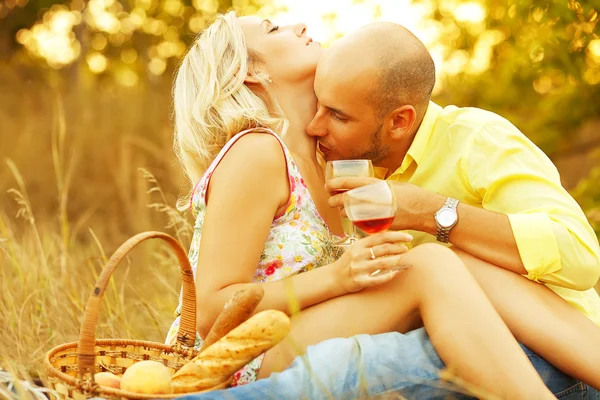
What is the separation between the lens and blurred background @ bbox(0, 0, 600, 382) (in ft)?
12.4

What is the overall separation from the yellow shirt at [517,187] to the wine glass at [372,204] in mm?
418

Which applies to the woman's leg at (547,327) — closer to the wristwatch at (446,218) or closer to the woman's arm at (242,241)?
the wristwatch at (446,218)

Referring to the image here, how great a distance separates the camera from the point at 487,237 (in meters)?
2.49

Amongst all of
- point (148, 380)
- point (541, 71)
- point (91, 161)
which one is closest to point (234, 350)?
point (148, 380)

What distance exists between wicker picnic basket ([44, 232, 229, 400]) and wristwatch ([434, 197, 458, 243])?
83cm

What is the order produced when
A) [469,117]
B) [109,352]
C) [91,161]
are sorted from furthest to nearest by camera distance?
[91,161]
[469,117]
[109,352]

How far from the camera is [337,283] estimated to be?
238cm

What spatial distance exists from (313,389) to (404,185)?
0.82 meters

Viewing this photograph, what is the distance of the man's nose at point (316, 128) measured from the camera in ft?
9.59

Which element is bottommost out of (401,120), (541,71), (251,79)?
(401,120)

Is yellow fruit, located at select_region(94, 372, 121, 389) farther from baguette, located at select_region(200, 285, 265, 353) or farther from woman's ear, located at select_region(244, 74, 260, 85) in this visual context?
woman's ear, located at select_region(244, 74, 260, 85)

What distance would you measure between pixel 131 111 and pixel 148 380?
6.52 metres

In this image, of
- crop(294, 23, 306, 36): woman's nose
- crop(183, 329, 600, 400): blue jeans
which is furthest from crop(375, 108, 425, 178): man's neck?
A: crop(183, 329, 600, 400): blue jeans

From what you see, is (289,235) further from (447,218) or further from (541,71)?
(541,71)
